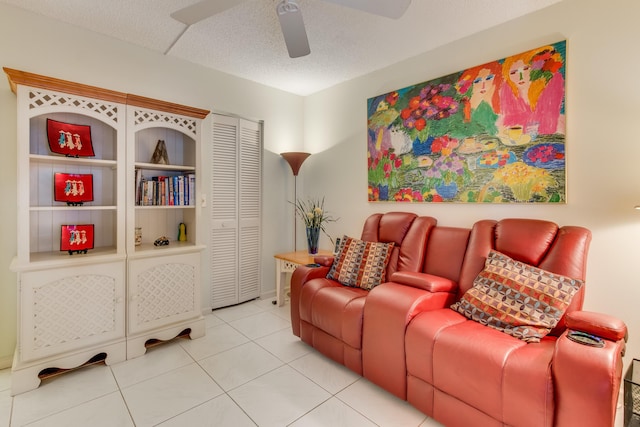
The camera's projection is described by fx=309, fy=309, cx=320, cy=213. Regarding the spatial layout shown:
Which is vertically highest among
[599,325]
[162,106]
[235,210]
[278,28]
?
[278,28]

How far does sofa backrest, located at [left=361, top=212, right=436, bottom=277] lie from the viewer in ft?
8.22

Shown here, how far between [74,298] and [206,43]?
232 centimetres

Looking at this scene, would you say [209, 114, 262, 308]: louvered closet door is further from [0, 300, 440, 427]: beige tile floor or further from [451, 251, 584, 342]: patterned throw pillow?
[451, 251, 584, 342]: patterned throw pillow

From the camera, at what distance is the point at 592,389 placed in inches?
48.4

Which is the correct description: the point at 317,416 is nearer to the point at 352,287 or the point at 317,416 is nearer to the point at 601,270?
the point at 352,287

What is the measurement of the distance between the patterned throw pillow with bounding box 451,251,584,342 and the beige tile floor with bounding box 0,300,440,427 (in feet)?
2.29

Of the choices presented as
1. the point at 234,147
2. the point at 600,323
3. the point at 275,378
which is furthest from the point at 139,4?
the point at 600,323

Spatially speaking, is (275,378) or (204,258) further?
(204,258)

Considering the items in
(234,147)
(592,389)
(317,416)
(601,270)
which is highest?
(234,147)

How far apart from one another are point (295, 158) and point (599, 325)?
305cm

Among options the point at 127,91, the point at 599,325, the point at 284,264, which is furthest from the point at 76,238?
the point at 599,325

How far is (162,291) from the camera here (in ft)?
8.61

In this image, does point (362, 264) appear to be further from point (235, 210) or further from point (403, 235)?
point (235, 210)

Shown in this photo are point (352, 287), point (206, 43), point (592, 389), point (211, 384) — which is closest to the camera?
point (592, 389)
